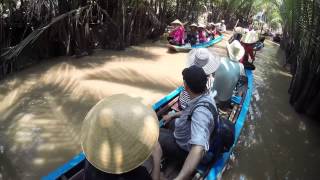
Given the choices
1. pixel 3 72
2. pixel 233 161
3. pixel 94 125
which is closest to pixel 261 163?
pixel 233 161

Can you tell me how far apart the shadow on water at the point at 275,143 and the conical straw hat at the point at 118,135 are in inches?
105

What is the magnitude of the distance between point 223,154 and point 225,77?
3.73 ft

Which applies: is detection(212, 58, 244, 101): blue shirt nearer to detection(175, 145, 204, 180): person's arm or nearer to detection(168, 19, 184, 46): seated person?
detection(175, 145, 204, 180): person's arm

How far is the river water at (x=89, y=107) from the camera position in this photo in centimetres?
377

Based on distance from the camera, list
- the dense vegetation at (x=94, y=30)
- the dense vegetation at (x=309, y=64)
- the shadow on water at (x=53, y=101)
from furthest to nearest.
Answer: the dense vegetation at (x=94, y=30)
the dense vegetation at (x=309, y=64)
the shadow on water at (x=53, y=101)

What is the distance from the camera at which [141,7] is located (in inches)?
307

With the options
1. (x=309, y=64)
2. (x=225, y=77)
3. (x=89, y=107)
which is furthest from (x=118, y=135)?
(x=309, y=64)

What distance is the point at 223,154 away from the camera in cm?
301

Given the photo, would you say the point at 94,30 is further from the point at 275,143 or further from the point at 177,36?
the point at 275,143

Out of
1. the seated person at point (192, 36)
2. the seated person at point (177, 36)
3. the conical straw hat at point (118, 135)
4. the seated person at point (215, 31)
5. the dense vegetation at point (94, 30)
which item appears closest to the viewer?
the conical straw hat at point (118, 135)

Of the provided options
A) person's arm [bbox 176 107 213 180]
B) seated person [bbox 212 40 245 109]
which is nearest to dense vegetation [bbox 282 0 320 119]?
seated person [bbox 212 40 245 109]

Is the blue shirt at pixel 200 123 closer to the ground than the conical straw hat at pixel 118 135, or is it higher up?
closer to the ground

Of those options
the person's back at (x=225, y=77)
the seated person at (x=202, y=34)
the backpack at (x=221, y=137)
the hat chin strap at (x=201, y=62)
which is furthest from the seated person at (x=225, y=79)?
the seated person at (x=202, y=34)

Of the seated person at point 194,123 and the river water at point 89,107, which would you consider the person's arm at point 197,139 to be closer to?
the seated person at point 194,123
